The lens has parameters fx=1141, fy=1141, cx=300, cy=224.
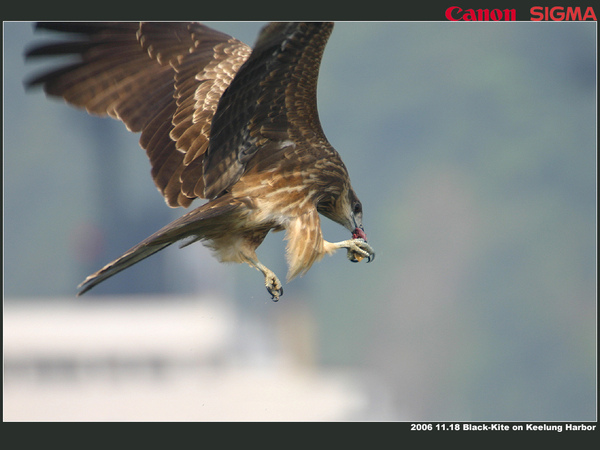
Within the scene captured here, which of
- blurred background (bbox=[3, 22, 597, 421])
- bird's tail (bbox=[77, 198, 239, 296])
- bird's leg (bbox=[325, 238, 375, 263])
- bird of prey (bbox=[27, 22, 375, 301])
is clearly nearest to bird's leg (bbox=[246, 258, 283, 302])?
bird of prey (bbox=[27, 22, 375, 301])

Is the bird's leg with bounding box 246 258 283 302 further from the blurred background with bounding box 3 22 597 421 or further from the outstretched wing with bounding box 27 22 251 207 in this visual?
the blurred background with bounding box 3 22 597 421

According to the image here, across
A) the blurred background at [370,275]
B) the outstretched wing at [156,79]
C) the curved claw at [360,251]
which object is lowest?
the curved claw at [360,251]

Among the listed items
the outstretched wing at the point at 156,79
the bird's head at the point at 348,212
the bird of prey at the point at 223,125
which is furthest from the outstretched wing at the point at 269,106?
the bird's head at the point at 348,212

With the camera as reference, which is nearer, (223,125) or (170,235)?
(170,235)

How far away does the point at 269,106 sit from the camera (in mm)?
8859

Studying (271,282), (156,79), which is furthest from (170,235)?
(156,79)

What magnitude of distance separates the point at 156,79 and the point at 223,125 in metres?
1.42

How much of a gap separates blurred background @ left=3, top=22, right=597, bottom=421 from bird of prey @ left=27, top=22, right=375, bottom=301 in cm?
4477

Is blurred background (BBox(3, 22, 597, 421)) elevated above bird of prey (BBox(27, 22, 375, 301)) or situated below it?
above

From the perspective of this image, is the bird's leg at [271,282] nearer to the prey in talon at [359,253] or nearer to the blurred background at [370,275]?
the prey in talon at [359,253]

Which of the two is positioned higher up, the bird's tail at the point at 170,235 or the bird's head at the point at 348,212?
the bird's head at the point at 348,212

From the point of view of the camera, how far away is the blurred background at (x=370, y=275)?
62.2 metres

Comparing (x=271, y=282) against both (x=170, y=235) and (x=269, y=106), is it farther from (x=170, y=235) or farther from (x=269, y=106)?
(x=269, y=106)

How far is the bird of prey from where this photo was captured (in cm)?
856
